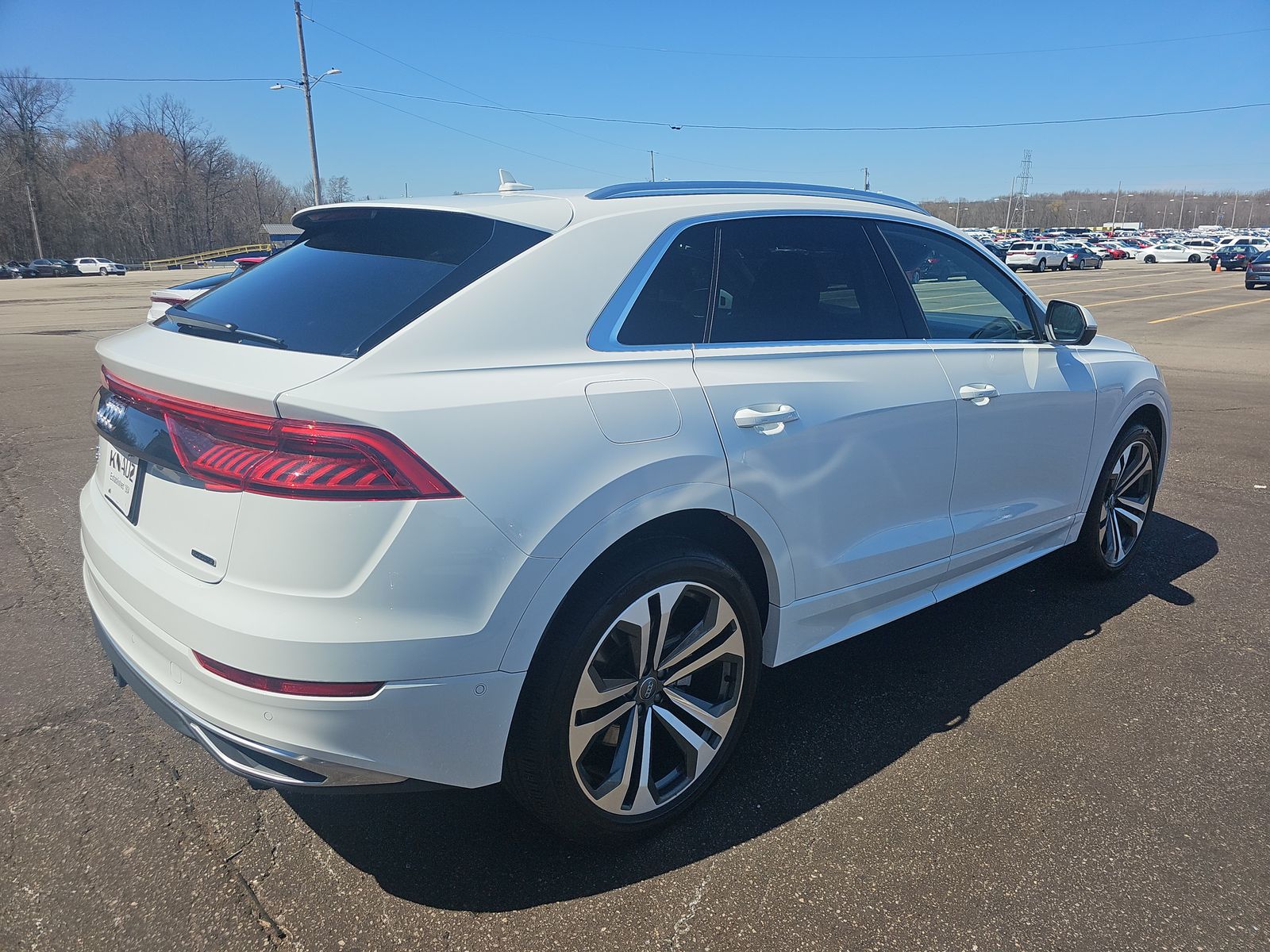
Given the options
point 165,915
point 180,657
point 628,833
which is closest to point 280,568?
point 180,657

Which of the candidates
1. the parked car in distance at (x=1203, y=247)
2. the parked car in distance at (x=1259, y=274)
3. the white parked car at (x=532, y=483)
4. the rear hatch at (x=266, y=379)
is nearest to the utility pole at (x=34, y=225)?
the parked car in distance at (x=1259, y=274)

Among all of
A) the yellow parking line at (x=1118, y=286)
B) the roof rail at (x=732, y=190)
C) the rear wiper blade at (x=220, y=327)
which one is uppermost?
the roof rail at (x=732, y=190)

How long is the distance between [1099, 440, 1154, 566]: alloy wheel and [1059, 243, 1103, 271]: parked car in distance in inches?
2184

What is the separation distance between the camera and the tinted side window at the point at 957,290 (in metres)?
3.29

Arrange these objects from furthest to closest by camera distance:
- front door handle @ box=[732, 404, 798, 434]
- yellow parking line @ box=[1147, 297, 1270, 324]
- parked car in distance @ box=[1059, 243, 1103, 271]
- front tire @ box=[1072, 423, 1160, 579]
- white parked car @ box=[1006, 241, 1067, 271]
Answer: parked car in distance @ box=[1059, 243, 1103, 271] < white parked car @ box=[1006, 241, 1067, 271] < yellow parking line @ box=[1147, 297, 1270, 324] < front tire @ box=[1072, 423, 1160, 579] < front door handle @ box=[732, 404, 798, 434]

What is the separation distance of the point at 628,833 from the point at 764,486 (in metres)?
1.07

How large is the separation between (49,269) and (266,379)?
83.9m

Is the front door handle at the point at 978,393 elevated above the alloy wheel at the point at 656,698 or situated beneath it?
elevated above

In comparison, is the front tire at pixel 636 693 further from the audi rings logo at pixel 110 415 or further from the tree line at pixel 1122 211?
the tree line at pixel 1122 211

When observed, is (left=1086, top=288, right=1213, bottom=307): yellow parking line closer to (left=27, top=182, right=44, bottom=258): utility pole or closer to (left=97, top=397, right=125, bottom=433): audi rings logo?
(left=97, top=397, right=125, bottom=433): audi rings logo

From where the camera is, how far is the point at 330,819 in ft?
8.38

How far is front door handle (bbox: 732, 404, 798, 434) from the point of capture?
2453mm

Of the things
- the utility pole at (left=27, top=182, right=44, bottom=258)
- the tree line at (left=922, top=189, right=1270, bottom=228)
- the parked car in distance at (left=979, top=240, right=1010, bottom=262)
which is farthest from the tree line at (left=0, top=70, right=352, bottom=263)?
the tree line at (left=922, top=189, right=1270, bottom=228)

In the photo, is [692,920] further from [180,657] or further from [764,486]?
[180,657]
